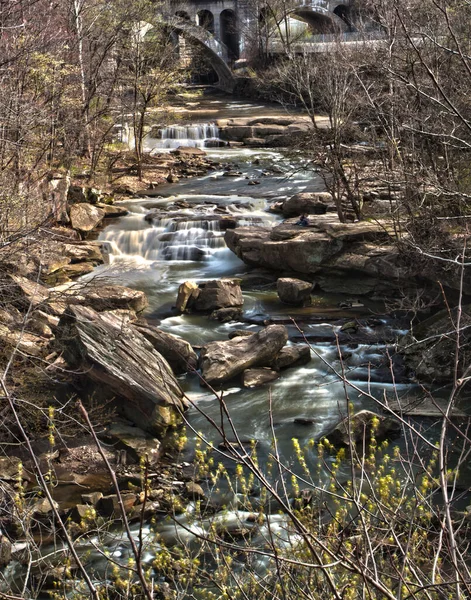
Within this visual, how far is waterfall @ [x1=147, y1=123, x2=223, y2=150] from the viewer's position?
33031mm

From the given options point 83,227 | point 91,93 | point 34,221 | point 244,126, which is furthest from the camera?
point 244,126

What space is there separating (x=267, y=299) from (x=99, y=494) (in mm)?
7991

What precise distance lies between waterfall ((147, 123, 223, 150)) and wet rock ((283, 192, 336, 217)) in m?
12.2

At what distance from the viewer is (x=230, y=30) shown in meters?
58.0

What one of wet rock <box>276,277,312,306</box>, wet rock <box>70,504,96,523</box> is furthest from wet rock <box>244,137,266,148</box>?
wet rock <box>70,504,96,523</box>

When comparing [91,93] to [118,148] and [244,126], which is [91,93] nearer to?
[118,148]

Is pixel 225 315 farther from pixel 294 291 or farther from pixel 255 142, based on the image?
pixel 255 142

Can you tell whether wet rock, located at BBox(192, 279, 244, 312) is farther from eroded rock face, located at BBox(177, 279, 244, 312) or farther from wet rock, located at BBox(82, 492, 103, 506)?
wet rock, located at BBox(82, 492, 103, 506)

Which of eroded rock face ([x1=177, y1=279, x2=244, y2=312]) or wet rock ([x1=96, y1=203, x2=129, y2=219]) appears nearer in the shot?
eroded rock face ([x1=177, y1=279, x2=244, y2=312])

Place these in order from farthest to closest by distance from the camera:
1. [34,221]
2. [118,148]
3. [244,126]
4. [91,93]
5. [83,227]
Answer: [244,126], [118,148], [91,93], [83,227], [34,221]

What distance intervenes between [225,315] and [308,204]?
6.78 meters

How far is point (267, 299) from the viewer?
1706 centimetres

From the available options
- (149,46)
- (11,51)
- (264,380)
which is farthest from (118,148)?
(264,380)

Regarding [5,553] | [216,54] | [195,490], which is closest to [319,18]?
[216,54]
